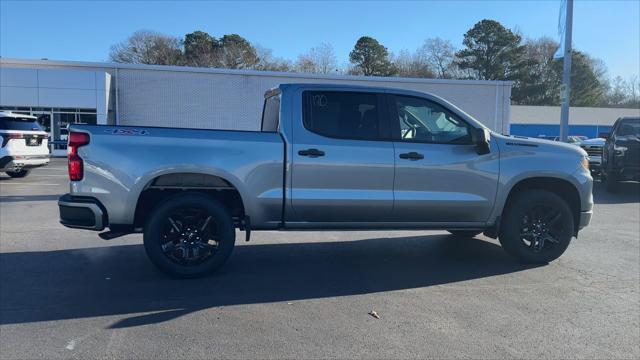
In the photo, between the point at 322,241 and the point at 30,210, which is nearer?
the point at 322,241

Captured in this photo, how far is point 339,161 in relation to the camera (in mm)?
5746

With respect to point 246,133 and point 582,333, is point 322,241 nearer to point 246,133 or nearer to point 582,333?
point 246,133

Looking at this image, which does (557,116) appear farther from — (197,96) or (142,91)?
(142,91)

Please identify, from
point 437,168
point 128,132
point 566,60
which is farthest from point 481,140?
point 566,60

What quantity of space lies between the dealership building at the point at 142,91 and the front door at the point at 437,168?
23.6m

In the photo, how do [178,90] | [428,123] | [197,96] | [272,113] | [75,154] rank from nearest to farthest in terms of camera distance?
[75,154] < [428,123] < [272,113] < [178,90] < [197,96]

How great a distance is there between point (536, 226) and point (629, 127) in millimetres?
10569

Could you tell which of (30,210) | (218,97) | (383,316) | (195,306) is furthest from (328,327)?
(218,97)

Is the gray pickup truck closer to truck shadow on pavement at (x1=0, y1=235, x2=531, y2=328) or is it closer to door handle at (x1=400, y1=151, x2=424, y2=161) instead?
door handle at (x1=400, y1=151, x2=424, y2=161)

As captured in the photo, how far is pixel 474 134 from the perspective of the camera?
19.9 feet

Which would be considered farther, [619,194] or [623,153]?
[619,194]

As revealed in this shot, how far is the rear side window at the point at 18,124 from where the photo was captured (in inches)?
551

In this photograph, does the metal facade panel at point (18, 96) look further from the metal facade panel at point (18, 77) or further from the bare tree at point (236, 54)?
the bare tree at point (236, 54)

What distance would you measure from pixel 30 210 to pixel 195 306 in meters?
7.18
